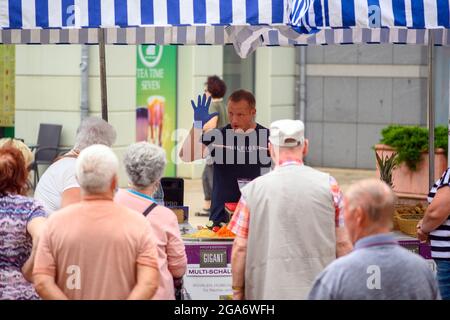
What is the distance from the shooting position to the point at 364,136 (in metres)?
20.9

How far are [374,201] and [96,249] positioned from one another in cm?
150

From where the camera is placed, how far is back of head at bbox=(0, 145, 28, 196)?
6.70 meters

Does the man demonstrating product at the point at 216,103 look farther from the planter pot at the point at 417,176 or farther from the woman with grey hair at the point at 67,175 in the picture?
the woman with grey hair at the point at 67,175

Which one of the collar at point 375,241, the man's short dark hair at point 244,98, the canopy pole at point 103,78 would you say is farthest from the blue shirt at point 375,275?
the canopy pole at point 103,78

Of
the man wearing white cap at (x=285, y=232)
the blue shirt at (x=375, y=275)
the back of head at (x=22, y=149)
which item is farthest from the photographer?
the back of head at (x=22, y=149)

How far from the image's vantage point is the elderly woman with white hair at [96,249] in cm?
591

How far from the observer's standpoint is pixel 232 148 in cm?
951

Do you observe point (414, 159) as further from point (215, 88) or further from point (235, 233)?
point (235, 233)

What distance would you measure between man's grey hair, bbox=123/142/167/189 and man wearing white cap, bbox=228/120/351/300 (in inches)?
20.9

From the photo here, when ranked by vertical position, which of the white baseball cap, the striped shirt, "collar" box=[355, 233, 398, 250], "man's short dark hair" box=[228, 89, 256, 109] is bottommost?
the striped shirt

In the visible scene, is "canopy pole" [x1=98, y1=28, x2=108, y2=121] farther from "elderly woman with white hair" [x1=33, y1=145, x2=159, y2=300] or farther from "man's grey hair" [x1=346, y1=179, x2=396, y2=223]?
"man's grey hair" [x1=346, y1=179, x2=396, y2=223]

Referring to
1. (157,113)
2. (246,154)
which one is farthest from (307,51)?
(246,154)

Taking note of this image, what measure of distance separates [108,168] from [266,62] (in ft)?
49.6

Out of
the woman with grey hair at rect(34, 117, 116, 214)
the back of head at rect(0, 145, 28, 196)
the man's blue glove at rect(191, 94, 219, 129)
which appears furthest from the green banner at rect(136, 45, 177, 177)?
the back of head at rect(0, 145, 28, 196)
